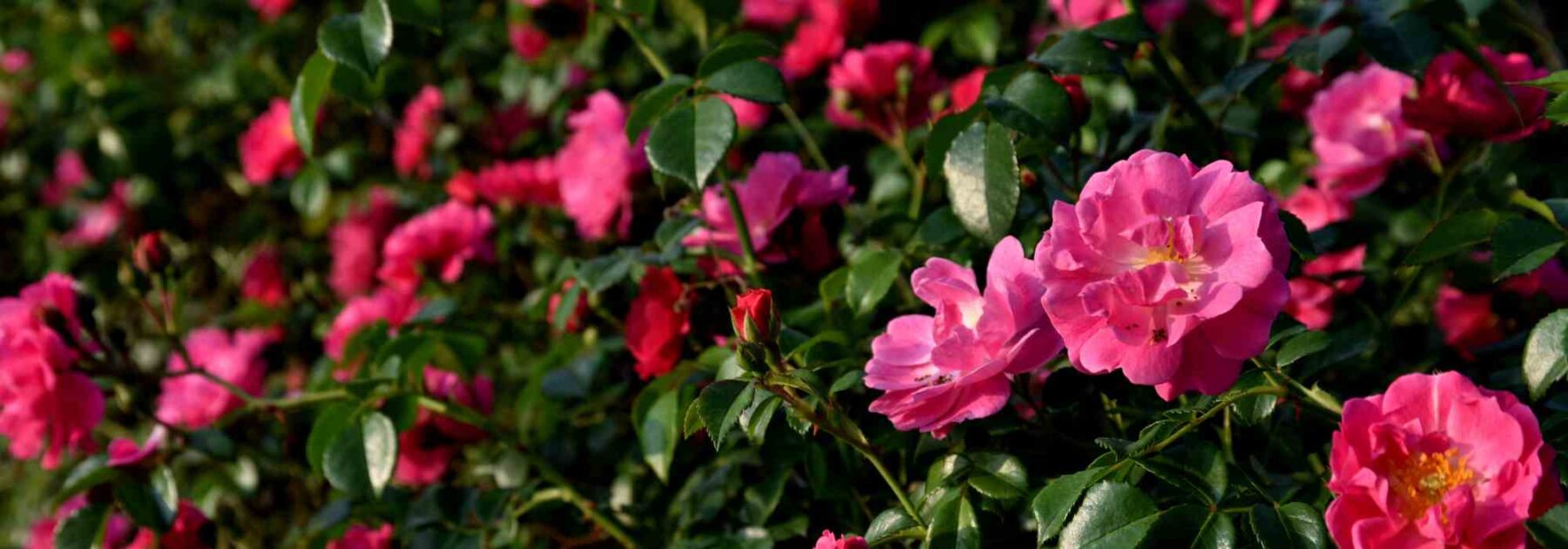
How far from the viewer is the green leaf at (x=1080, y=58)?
1.07 metres

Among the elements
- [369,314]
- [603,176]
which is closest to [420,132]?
[369,314]

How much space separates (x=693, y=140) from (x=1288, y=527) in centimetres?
54

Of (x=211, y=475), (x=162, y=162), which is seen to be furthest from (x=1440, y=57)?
(x=162, y=162)

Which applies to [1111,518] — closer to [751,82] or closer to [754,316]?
[754,316]

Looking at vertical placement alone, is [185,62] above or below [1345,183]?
below

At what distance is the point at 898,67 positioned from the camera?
156 centimetres

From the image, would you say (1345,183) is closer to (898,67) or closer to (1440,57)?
(1440,57)

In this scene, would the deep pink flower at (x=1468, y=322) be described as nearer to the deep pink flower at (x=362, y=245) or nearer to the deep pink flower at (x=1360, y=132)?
the deep pink flower at (x=1360, y=132)

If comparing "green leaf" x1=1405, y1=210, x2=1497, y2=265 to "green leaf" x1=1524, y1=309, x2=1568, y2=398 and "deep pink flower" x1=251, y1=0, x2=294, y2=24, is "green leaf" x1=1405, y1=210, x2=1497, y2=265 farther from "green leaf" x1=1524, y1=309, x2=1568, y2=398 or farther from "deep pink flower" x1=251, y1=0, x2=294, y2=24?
"deep pink flower" x1=251, y1=0, x2=294, y2=24

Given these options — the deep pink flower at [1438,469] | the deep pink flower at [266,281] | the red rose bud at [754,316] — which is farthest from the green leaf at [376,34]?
the deep pink flower at [266,281]

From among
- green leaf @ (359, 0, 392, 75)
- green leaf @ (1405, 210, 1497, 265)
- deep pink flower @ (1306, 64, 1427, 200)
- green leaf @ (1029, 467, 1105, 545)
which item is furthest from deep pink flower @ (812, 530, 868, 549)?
deep pink flower @ (1306, 64, 1427, 200)

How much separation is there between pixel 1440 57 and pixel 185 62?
8.55ft

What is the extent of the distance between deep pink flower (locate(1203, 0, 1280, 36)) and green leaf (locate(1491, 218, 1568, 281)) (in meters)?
0.79

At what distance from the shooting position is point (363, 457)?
1.31m
